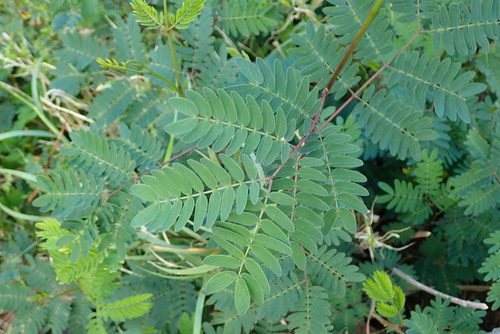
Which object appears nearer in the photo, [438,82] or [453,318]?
[438,82]

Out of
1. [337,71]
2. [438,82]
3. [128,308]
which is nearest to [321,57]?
[337,71]

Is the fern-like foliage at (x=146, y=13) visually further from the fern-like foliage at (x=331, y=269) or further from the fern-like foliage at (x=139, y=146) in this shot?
the fern-like foliage at (x=331, y=269)

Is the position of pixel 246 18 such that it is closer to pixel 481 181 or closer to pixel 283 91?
pixel 283 91

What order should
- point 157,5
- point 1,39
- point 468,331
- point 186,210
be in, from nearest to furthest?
1. point 186,210
2. point 468,331
3. point 157,5
4. point 1,39

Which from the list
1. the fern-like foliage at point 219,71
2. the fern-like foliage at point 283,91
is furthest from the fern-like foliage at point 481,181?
the fern-like foliage at point 219,71

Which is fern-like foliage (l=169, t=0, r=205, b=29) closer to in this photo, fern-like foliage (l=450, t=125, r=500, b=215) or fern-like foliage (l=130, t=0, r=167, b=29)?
fern-like foliage (l=130, t=0, r=167, b=29)

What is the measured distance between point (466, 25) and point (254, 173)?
28.3 inches

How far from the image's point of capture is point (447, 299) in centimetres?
135

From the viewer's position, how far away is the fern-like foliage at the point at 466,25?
1.18 metres

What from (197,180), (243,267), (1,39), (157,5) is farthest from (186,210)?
(1,39)

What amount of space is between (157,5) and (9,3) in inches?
32.7

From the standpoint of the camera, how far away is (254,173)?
106cm

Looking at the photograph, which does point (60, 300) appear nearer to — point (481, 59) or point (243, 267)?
point (243, 267)

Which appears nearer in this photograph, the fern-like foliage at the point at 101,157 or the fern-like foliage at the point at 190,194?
the fern-like foliage at the point at 190,194
